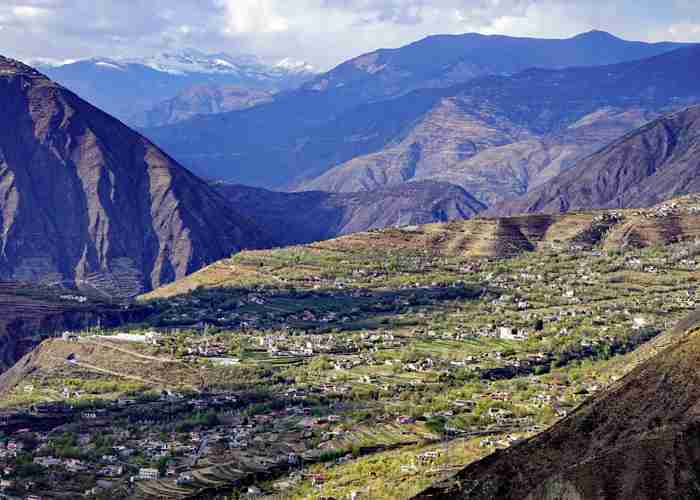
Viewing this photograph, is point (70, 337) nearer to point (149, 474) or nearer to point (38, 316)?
point (38, 316)

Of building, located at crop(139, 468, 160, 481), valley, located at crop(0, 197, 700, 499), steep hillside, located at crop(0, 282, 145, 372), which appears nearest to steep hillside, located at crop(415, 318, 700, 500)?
valley, located at crop(0, 197, 700, 499)

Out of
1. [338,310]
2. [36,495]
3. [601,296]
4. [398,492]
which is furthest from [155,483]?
[601,296]

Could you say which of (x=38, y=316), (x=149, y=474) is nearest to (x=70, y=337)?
(x=38, y=316)

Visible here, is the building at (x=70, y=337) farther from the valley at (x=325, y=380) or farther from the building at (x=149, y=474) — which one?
the building at (x=149, y=474)

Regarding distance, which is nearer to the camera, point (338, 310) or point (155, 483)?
point (155, 483)

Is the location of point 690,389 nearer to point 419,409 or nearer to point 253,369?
point 419,409

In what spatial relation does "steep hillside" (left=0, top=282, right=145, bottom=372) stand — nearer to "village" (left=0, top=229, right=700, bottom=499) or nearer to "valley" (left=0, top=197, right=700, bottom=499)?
"village" (left=0, top=229, right=700, bottom=499)

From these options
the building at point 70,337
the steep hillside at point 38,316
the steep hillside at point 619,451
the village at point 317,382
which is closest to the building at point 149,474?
the village at point 317,382

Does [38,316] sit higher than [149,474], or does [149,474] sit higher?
[149,474]
